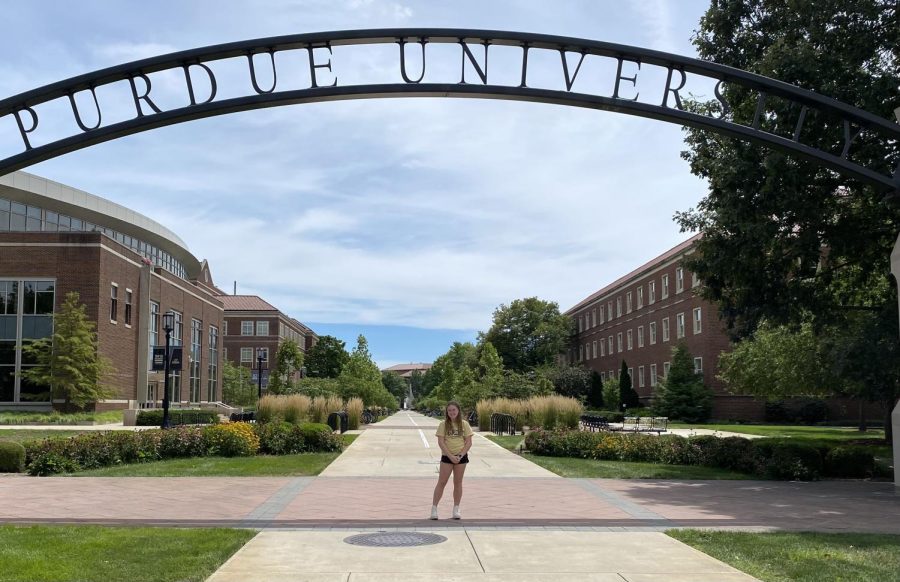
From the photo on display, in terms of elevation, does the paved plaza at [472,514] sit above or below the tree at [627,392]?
below

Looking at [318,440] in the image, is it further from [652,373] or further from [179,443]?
[652,373]

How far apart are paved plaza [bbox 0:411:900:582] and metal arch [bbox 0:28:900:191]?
4.47 meters

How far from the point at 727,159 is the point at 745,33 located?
362 cm

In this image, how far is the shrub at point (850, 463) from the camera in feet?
55.5

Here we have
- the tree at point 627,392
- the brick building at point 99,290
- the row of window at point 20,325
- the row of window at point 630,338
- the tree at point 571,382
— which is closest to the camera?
the row of window at point 20,325

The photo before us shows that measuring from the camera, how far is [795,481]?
16.6m

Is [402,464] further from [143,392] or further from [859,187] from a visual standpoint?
[143,392]

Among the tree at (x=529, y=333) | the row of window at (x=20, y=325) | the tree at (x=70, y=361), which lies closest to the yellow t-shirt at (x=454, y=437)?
the tree at (x=70, y=361)

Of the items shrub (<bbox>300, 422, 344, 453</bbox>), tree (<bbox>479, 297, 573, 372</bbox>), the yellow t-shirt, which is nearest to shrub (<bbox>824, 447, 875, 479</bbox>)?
the yellow t-shirt

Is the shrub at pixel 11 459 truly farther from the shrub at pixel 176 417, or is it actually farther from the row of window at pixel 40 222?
the row of window at pixel 40 222

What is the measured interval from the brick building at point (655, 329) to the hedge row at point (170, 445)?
2288 centimetres

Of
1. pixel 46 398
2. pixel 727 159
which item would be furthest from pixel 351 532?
pixel 46 398

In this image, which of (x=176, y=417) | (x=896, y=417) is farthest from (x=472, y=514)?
(x=176, y=417)

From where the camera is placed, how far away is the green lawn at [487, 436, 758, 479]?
17047 millimetres
